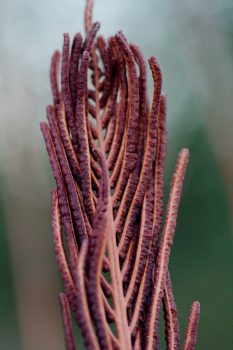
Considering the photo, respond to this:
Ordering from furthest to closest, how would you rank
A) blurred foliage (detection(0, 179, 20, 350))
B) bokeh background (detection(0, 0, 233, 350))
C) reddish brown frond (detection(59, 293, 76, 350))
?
1. blurred foliage (detection(0, 179, 20, 350))
2. bokeh background (detection(0, 0, 233, 350))
3. reddish brown frond (detection(59, 293, 76, 350))

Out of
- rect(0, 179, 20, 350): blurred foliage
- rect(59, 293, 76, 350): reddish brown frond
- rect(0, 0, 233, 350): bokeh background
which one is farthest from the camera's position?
rect(0, 179, 20, 350): blurred foliage

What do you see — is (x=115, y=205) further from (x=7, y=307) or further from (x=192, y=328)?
(x=7, y=307)

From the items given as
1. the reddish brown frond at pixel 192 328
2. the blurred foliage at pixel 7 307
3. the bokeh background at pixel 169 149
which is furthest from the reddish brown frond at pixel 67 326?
the blurred foliage at pixel 7 307

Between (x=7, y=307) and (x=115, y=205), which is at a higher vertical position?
(x=115, y=205)

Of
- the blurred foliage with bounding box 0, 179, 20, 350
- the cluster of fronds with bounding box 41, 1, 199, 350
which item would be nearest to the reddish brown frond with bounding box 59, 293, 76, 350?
the cluster of fronds with bounding box 41, 1, 199, 350

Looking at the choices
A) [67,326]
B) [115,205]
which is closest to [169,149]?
[115,205]

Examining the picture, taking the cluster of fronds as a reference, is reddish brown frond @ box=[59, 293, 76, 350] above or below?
below

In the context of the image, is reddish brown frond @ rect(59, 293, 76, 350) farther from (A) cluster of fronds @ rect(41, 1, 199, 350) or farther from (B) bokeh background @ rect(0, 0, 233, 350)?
(B) bokeh background @ rect(0, 0, 233, 350)

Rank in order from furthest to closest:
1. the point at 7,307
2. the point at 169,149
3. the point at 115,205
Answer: the point at 169,149, the point at 7,307, the point at 115,205
